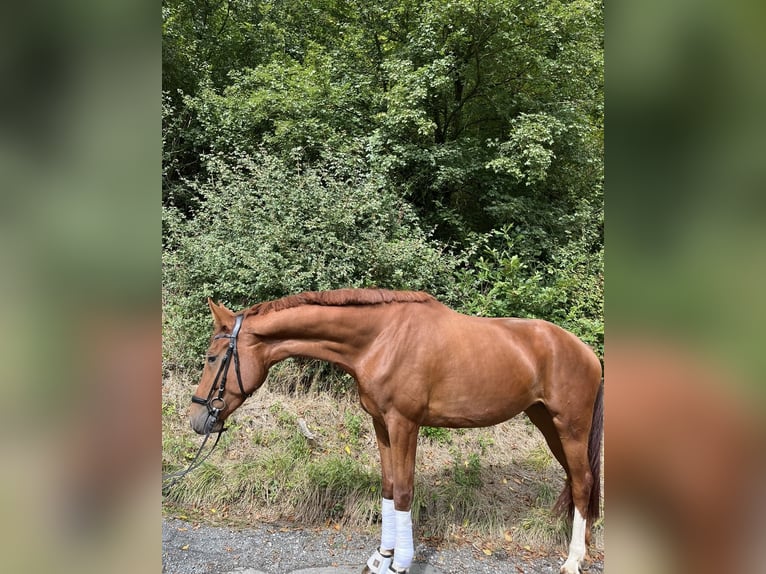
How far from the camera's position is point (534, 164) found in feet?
22.0

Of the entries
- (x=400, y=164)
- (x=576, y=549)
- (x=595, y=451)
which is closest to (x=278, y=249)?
(x=400, y=164)

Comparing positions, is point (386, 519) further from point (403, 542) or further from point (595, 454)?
point (595, 454)

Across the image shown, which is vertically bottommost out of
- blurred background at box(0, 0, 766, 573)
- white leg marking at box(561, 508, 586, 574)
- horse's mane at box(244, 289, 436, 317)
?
white leg marking at box(561, 508, 586, 574)

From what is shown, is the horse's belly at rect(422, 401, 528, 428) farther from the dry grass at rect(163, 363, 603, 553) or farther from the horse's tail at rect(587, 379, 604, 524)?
the dry grass at rect(163, 363, 603, 553)

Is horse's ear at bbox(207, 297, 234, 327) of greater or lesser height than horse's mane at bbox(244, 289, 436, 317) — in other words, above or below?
below

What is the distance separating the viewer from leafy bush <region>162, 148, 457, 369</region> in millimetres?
5613

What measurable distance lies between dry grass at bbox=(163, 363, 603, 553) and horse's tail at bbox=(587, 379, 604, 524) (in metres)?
0.40

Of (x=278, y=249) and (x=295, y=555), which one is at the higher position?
(x=278, y=249)

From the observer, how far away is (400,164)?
7.13 m

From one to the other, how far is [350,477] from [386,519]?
3.48 feet

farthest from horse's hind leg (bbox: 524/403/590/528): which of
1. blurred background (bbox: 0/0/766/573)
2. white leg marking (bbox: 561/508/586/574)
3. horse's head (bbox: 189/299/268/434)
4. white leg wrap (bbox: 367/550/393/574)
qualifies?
blurred background (bbox: 0/0/766/573)

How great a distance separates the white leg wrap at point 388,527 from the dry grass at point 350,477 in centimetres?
82
